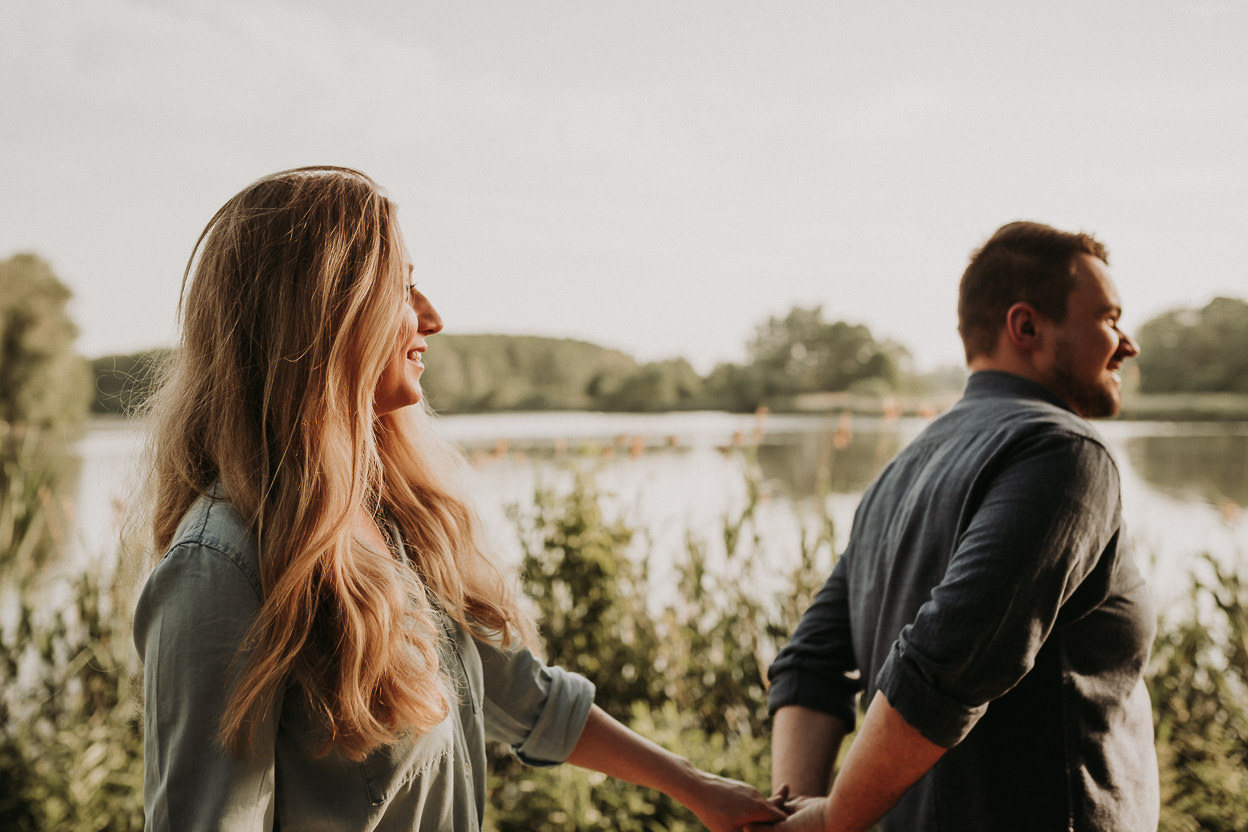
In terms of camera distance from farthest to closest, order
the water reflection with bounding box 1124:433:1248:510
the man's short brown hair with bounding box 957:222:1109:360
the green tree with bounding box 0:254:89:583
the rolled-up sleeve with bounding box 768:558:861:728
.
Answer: the water reflection with bounding box 1124:433:1248:510, the green tree with bounding box 0:254:89:583, the rolled-up sleeve with bounding box 768:558:861:728, the man's short brown hair with bounding box 957:222:1109:360

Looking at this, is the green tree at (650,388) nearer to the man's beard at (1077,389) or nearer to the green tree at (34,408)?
the green tree at (34,408)

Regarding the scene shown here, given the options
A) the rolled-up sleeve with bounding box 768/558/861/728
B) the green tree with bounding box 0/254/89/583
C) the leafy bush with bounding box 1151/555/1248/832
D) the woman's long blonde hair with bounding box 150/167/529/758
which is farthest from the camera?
the green tree with bounding box 0/254/89/583

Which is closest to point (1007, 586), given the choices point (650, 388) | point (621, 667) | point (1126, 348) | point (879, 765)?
point (879, 765)

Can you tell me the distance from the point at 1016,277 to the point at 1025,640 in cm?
69

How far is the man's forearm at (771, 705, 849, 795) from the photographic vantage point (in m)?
1.52

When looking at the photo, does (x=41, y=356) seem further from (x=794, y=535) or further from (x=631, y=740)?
(x=631, y=740)

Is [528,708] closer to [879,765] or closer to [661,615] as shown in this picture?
[879,765]

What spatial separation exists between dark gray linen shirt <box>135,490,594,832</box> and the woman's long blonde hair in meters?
0.03

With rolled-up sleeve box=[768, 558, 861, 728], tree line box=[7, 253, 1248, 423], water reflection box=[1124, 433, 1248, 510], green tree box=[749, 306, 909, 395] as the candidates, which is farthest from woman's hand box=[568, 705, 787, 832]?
green tree box=[749, 306, 909, 395]

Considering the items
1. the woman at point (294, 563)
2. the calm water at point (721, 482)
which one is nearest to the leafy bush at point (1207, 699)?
the calm water at point (721, 482)

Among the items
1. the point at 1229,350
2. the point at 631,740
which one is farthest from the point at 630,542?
the point at 1229,350

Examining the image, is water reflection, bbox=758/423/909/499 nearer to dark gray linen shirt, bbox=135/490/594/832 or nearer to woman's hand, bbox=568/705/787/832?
woman's hand, bbox=568/705/787/832

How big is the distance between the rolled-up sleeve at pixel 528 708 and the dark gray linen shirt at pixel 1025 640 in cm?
53

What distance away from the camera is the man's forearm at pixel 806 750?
1.52 meters
